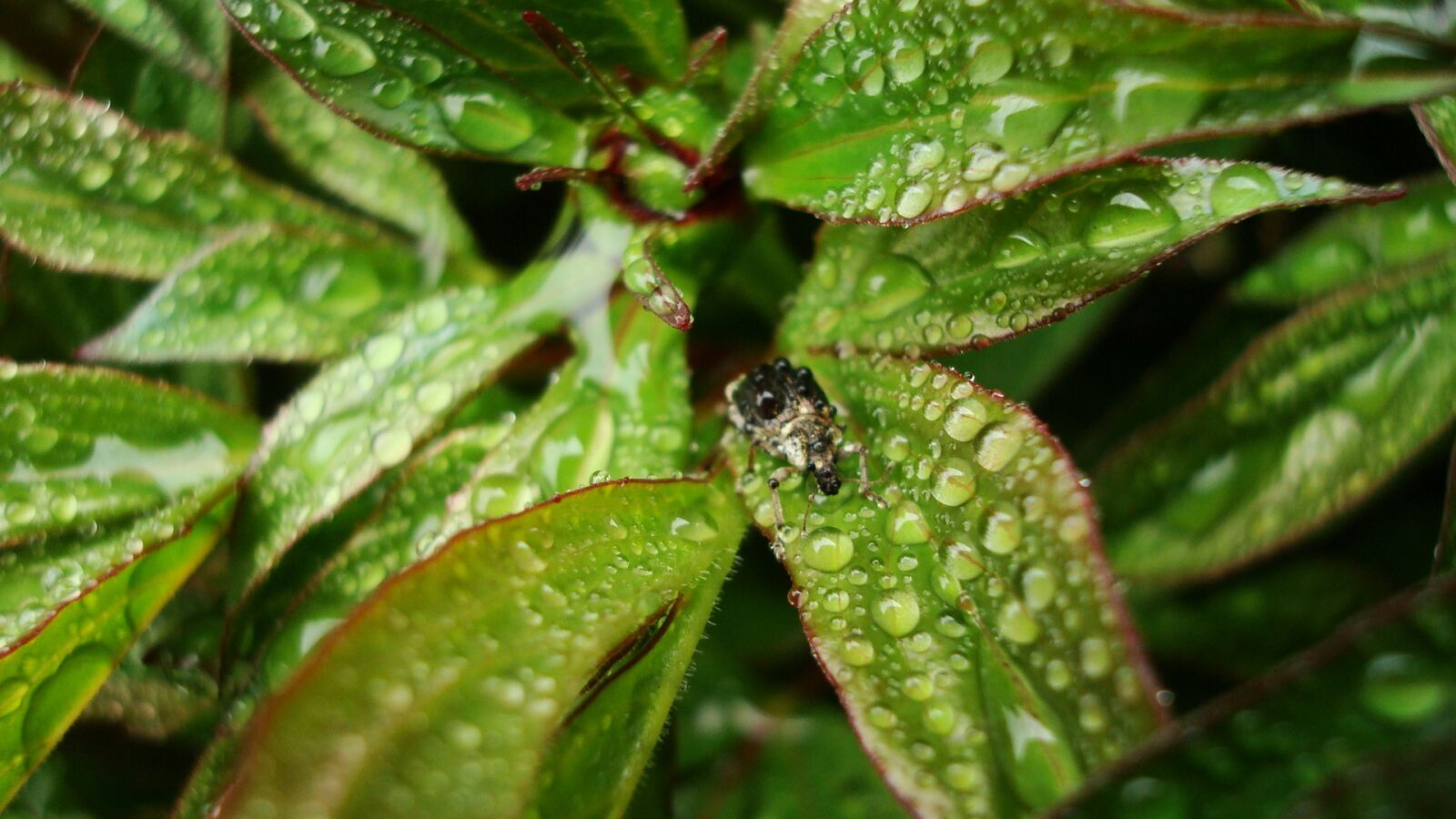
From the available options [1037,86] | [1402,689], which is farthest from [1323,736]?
[1037,86]

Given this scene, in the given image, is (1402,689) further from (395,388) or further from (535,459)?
(395,388)

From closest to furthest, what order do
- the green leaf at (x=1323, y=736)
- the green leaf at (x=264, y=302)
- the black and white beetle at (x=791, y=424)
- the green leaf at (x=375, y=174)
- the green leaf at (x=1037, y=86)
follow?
the green leaf at (x=1323, y=736) < the green leaf at (x=1037, y=86) < the black and white beetle at (x=791, y=424) < the green leaf at (x=264, y=302) < the green leaf at (x=375, y=174)

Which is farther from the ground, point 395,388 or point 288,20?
point 288,20

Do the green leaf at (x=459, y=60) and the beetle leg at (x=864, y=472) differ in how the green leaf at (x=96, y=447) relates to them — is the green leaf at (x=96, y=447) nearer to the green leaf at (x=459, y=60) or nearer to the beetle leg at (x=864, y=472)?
the green leaf at (x=459, y=60)

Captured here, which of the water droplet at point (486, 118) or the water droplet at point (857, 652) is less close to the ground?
the water droplet at point (486, 118)

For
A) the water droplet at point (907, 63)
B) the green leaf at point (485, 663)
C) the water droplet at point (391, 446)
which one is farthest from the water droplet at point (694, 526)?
the water droplet at point (907, 63)

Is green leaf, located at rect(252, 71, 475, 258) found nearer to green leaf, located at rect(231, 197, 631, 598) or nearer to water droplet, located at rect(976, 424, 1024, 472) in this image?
green leaf, located at rect(231, 197, 631, 598)
